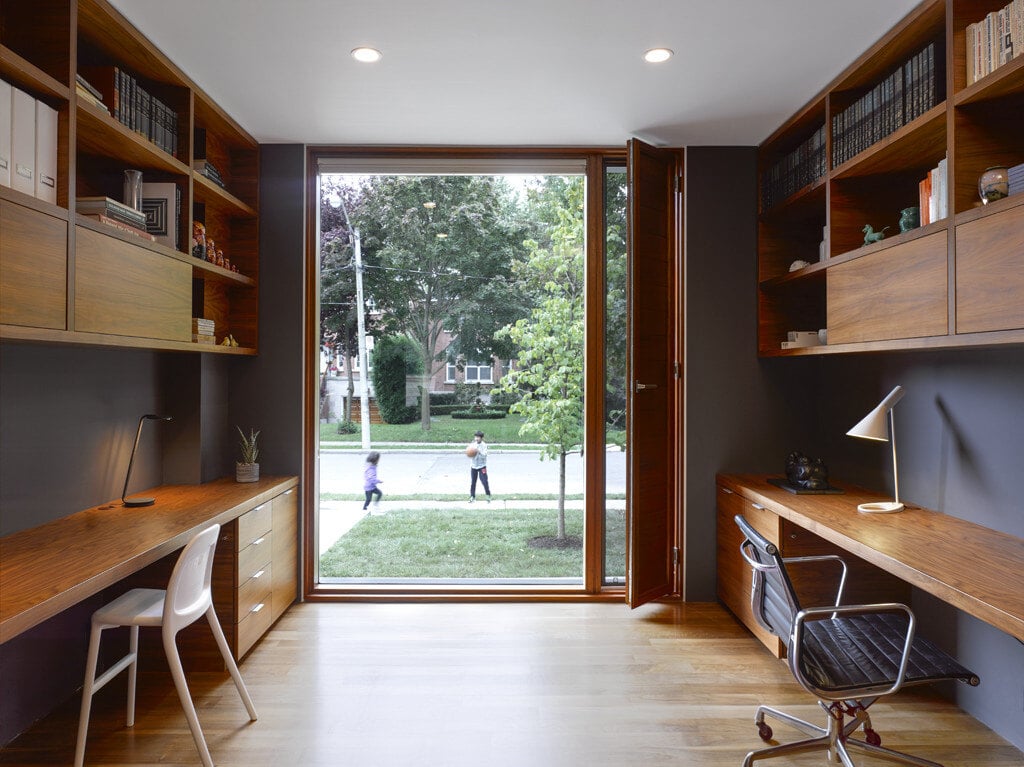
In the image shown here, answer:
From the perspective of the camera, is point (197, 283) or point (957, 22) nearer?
point (957, 22)

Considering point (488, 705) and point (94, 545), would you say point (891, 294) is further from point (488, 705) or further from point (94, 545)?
point (94, 545)

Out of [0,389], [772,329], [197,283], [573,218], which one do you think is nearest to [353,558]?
[197,283]

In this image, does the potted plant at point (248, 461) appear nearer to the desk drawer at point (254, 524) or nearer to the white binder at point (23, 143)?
the desk drawer at point (254, 524)

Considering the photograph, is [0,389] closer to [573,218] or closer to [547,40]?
[547,40]

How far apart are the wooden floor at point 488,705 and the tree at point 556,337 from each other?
1.18 m

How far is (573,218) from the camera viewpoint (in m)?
3.96

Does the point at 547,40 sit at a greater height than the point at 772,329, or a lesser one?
greater

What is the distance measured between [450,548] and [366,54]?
2.83 meters

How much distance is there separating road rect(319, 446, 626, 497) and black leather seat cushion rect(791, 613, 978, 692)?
6.20 ft

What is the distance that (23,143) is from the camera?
1.96 metres

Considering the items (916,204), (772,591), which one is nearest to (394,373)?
(772,591)

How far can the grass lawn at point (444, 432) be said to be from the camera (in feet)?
13.1

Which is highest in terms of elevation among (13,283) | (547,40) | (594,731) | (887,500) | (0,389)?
(547,40)

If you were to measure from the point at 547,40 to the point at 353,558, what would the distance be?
3.14 metres
